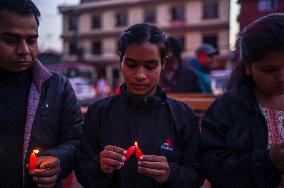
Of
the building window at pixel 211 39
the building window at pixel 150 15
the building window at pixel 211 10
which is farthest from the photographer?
the building window at pixel 150 15

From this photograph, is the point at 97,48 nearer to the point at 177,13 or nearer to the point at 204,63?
the point at 177,13

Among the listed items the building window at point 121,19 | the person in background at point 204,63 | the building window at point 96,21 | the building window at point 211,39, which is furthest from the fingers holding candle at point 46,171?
the building window at point 96,21

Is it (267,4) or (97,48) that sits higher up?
(267,4)

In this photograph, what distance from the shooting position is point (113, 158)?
161cm

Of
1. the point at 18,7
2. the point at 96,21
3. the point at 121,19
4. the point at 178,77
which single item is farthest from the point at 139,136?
the point at 96,21

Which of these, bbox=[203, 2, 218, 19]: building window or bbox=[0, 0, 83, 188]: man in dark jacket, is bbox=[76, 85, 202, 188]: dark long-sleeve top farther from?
bbox=[203, 2, 218, 19]: building window

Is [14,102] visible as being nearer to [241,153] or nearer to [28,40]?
[28,40]

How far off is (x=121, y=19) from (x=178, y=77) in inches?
1480

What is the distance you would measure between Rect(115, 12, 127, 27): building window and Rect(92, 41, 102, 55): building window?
3233 millimetres

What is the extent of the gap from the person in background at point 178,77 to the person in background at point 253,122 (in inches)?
91.4

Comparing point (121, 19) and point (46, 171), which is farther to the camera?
point (121, 19)

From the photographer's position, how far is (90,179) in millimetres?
1810

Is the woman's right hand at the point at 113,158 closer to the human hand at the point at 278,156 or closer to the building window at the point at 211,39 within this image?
the human hand at the point at 278,156

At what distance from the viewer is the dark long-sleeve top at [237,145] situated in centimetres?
163
